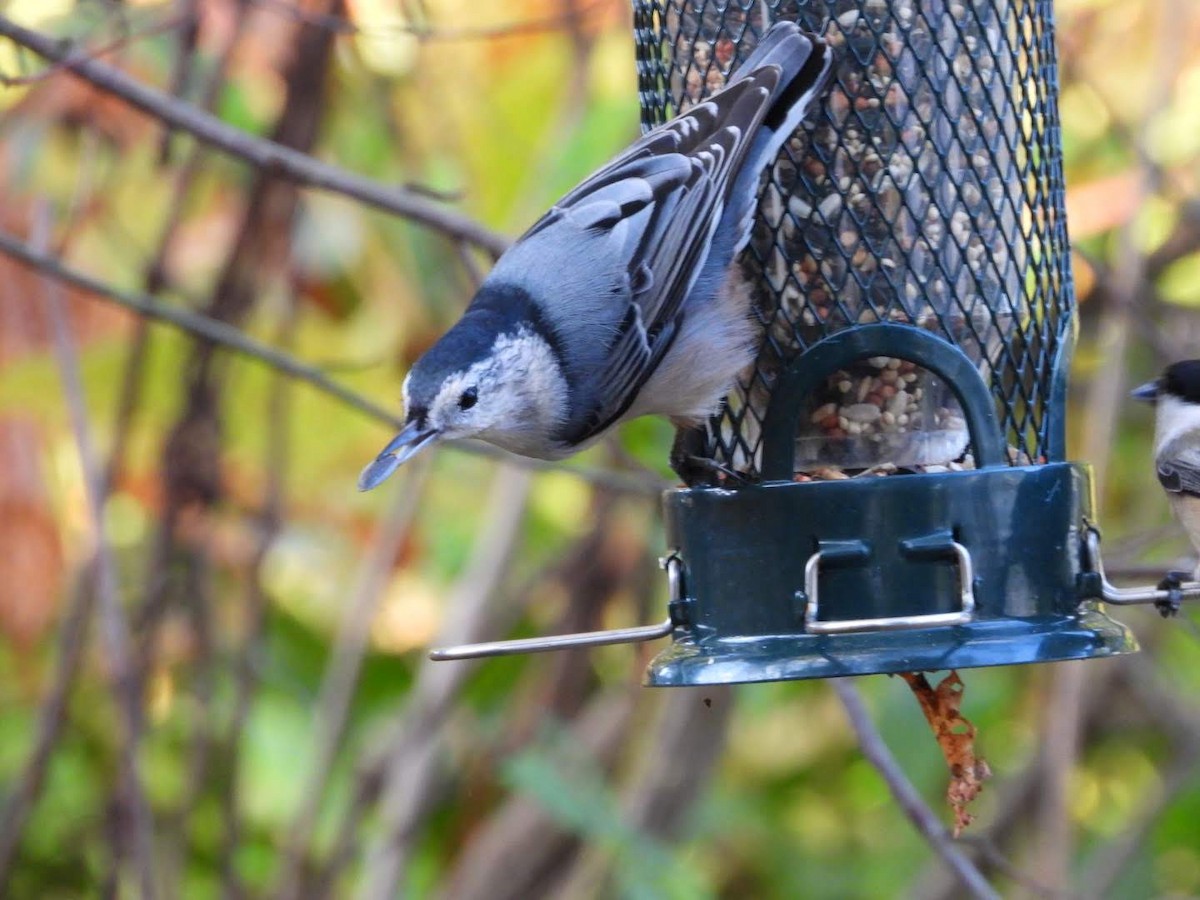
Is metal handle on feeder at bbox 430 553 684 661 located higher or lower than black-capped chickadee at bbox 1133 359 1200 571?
lower

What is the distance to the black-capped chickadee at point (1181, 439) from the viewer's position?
3539 millimetres

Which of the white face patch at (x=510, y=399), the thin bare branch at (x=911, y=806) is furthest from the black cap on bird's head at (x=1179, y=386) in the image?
the white face patch at (x=510, y=399)

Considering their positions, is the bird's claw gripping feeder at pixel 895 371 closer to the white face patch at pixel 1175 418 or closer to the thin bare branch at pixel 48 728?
the white face patch at pixel 1175 418

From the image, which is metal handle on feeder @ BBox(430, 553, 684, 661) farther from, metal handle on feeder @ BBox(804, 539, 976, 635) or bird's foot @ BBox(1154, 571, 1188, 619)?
bird's foot @ BBox(1154, 571, 1188, 619)

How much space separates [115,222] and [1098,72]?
9.62 ft

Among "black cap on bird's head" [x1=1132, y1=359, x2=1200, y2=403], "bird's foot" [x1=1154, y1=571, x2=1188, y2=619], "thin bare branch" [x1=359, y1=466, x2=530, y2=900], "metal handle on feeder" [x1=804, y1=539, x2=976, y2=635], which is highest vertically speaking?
"black cap on bird's head" [x1=1132, y1=359, x2=1200, y2=403]

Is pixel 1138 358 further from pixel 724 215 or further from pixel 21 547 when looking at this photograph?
pixel 21 547

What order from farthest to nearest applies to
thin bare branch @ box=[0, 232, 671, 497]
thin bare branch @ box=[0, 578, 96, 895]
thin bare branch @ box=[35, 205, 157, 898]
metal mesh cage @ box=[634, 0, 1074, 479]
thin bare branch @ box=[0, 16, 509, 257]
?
thin bare branch @ box=[0, 578, 96, 895] → thin bare branch @ box=[35, 205, 157, 898] → thin bare branch @ box=[0, 232, 671, 497] → thin bare branch @ box=[0, 16, 509, 257] → metal mesh cage @ box=[634, 0, 1074, 479]

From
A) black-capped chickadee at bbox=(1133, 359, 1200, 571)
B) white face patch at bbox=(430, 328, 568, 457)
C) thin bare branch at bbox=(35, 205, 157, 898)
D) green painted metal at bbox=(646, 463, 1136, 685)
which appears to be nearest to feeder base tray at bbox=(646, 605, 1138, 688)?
green painted metal at bbox=(646, 463, 1136, 685)

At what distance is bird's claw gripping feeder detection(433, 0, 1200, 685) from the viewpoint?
2668mm

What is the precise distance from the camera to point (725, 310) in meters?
2.89

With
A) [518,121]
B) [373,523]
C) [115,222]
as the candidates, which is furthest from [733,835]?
[115,222]

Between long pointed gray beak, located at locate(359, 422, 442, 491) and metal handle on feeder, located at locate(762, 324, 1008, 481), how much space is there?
60 centimetres

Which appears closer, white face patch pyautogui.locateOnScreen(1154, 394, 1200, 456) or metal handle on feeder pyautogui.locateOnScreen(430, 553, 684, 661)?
metal handle on feeder pyautogui.locateOnScreen(430, 553, 684, 661)
